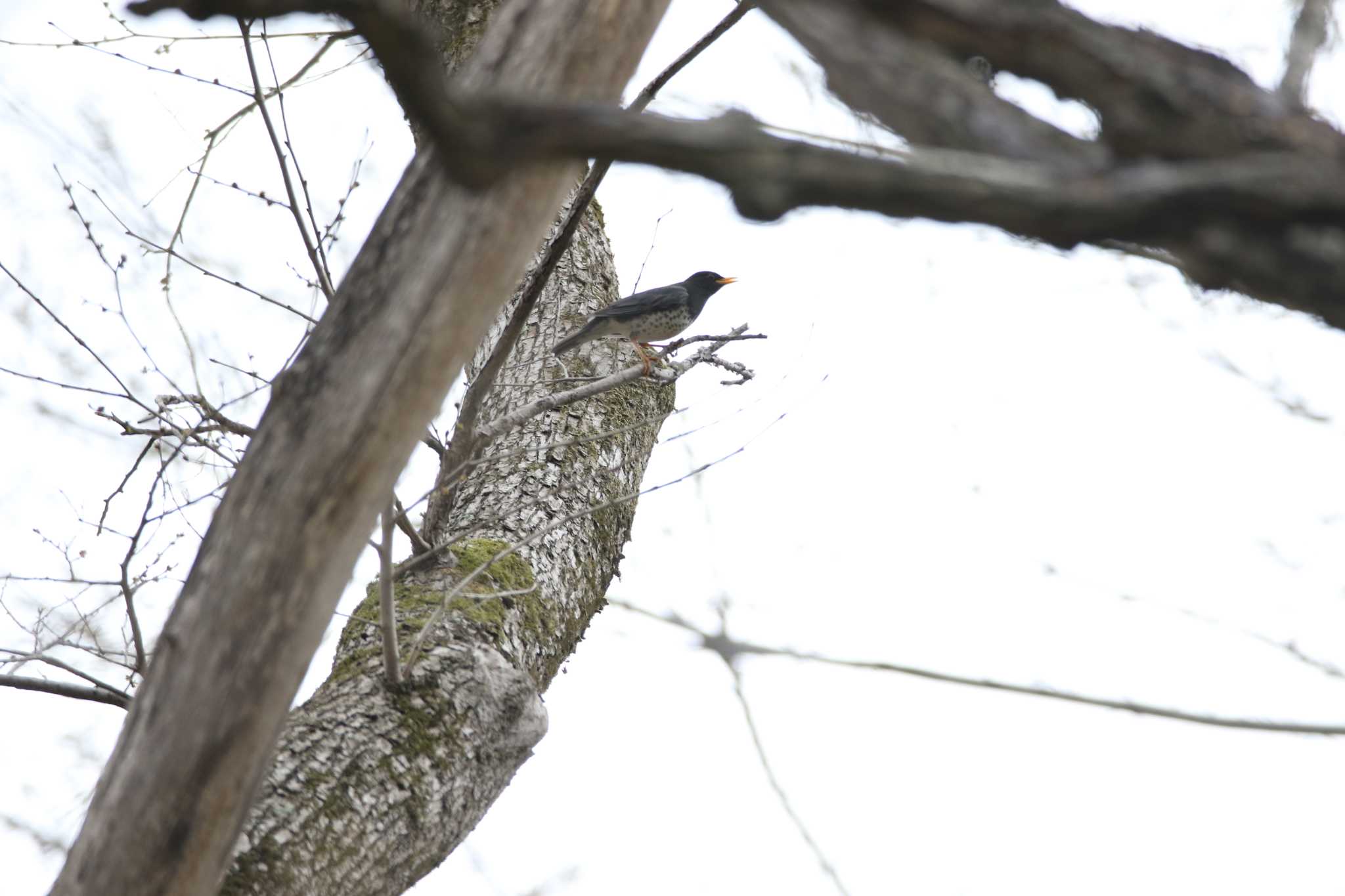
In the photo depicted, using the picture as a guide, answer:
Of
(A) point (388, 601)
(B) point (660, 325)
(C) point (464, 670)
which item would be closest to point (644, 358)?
(B) point (660, 325)

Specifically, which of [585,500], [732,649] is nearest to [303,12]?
[732,649]

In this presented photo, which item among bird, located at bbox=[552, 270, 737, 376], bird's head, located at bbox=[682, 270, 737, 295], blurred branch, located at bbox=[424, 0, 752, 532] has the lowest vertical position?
blurred branch, located at bbox=[424, 0, 752, 532]

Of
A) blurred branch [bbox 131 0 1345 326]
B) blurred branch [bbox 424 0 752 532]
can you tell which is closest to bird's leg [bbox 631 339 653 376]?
blurred branch [bbox 424 0 752 532]

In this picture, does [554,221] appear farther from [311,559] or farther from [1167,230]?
[1167,230]

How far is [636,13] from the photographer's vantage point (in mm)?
1690

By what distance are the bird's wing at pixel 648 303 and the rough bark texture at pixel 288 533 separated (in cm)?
284

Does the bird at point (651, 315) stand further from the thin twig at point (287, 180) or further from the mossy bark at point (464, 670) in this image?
the thin twig at point (287, 180)

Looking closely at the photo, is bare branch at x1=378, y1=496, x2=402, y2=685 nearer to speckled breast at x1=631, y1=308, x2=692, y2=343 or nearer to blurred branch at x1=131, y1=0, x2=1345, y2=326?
blurred branch at x1=131, y1=0, x2=1345, y2=326

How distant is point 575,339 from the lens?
4.13 meters

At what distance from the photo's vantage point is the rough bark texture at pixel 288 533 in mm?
1368

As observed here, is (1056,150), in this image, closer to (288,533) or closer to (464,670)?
(288,533)

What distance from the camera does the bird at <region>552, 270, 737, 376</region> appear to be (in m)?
4.24

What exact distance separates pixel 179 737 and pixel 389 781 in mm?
956

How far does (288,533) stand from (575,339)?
2799mm
